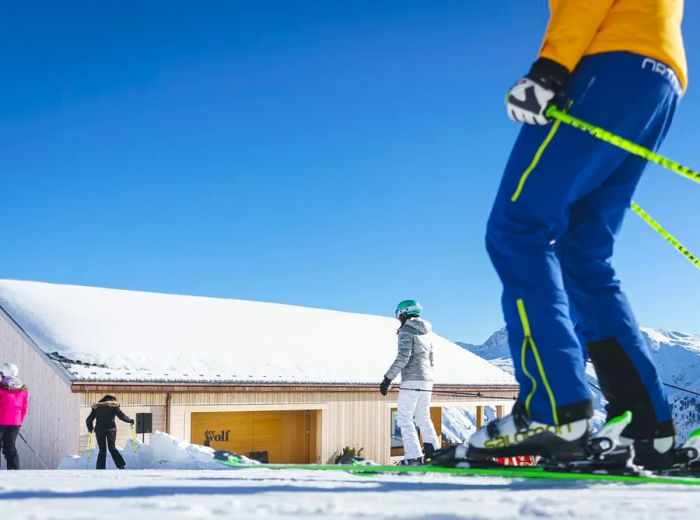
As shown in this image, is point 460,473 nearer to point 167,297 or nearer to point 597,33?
point 597,33

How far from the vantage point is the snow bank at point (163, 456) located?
7602 millimetres

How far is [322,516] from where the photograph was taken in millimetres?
1542

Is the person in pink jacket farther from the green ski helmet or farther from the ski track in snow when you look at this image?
the ski track in snow

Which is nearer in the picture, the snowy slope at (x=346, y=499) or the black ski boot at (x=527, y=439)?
the snowy slope at (x=346, y=499)

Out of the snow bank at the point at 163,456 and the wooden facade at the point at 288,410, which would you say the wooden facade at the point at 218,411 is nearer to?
the wooden facade at the point at 288,410

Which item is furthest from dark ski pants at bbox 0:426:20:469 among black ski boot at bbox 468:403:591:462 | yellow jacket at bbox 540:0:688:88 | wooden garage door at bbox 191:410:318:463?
yellow jacket at bbox 540:0:688:88

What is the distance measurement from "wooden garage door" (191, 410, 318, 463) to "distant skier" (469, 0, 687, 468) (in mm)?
16507

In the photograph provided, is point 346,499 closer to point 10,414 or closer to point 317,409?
point 10,414

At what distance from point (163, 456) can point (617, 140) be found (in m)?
7.76

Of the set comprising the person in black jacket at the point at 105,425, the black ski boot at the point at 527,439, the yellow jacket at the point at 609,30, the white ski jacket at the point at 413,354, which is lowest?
the person in black jacket at the point at 105,425

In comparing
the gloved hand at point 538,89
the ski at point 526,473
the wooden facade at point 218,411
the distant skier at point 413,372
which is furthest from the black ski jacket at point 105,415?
the gloved hand at point 538,89

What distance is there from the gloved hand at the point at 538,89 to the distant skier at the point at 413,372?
5.77 m

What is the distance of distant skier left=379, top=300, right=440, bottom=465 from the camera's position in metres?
8.20

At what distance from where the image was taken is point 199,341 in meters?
19.9
